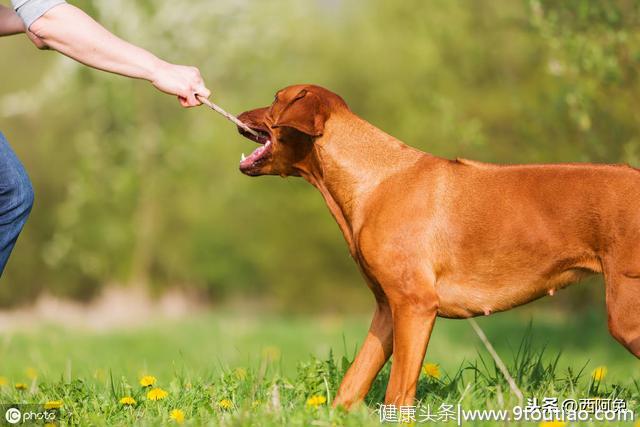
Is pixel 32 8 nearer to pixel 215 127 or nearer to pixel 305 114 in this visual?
pixel 305 114

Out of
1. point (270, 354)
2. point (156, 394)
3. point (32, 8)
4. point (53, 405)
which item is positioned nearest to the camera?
point (32, 8)

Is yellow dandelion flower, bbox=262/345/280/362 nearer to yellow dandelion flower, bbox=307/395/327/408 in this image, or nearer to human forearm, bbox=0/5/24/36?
yellow dandelion flower, bbox=307/395/327/408

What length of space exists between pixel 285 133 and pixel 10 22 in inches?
62.8

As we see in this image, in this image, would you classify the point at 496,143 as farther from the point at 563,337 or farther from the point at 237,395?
the point at 237,395

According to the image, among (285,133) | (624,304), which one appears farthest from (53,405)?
(624,304)

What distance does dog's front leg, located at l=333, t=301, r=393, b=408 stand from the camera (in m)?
4.93

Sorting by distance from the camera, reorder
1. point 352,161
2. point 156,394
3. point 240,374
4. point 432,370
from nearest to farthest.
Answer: point 156,394 < point 352,161 < point 240,374 < point 432,370

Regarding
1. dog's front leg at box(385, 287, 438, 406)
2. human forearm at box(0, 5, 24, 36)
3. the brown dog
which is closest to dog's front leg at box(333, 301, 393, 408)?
the brown dog

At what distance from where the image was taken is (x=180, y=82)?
4734 millimetres

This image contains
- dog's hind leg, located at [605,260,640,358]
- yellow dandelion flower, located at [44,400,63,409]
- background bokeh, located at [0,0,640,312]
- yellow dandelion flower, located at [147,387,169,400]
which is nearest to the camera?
dog's hind leg, located at [605,260,640,358]

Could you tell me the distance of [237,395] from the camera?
16.5 ft

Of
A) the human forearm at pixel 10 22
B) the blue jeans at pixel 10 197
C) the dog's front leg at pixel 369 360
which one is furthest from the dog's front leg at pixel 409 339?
the human forearm at pixel 10 22

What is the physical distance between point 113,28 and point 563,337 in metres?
13.0

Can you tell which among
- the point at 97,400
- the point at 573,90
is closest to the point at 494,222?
the point at 97,400
